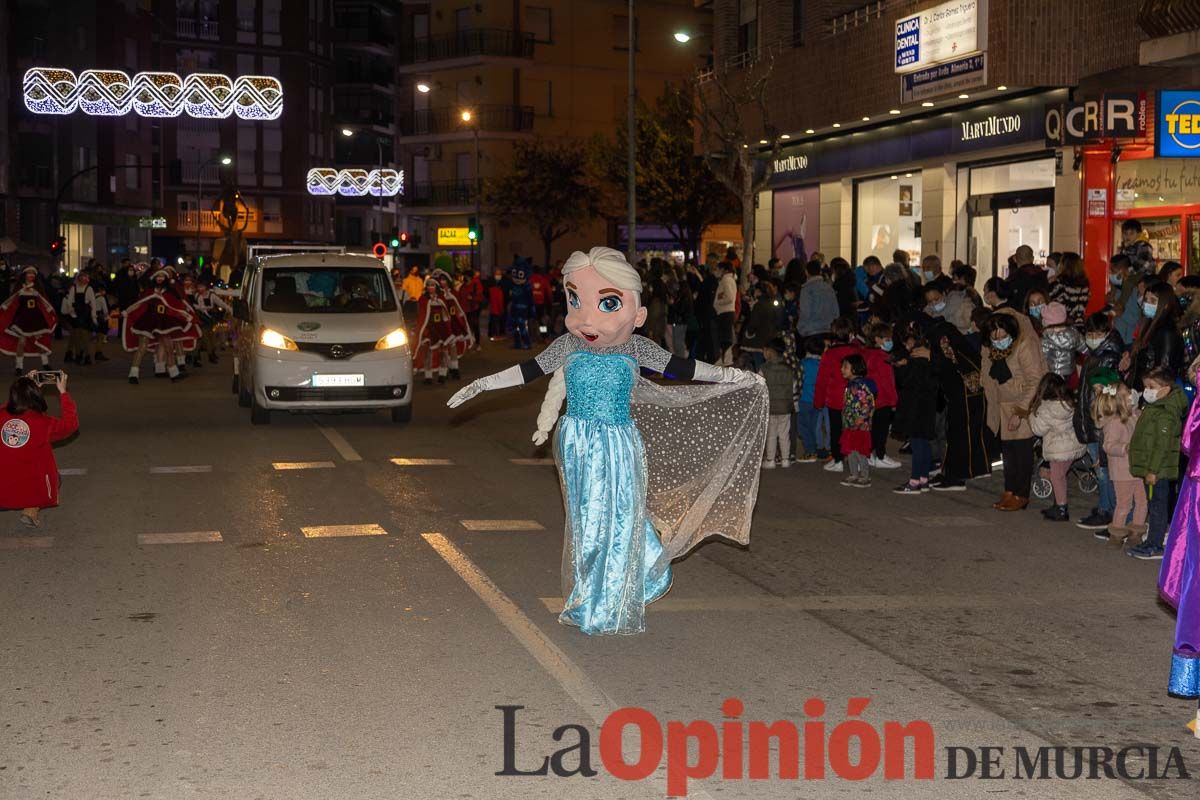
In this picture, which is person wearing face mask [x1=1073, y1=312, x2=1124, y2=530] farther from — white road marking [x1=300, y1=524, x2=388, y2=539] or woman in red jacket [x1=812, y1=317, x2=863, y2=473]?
white road marking [x1=300, y1=524, x2=388, y2=539]

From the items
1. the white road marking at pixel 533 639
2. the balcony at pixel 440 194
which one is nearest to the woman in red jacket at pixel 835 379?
the white road marking at pixel 533 639

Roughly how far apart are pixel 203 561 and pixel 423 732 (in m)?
4.23

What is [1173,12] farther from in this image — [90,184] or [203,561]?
[90,184]

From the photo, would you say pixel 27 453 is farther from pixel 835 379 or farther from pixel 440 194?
pixel 440 194

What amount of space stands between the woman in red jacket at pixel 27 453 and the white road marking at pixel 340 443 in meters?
4.37

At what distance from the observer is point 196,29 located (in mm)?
86938

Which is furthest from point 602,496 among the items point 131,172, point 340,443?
point 131,172

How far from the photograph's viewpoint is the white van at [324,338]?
17797 mm

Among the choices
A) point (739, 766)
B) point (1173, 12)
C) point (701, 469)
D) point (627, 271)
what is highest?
point (1173, 12)

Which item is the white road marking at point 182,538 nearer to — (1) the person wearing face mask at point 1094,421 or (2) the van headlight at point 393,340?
(1) the person wearing face mask at point 1094,421

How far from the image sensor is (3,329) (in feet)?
81.0

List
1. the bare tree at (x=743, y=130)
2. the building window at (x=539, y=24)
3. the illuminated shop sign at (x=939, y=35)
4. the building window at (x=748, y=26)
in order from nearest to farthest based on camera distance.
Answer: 1. the illuminated shop sign at (x=939, y=35)
2. the bare tree at (x=743, y=130)
3. the building window at (x=748, y=26)
4. the building window at (x=539, y=24)

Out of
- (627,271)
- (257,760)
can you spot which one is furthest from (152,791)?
(627,271)

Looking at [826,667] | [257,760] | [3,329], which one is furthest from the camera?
[3,329]
